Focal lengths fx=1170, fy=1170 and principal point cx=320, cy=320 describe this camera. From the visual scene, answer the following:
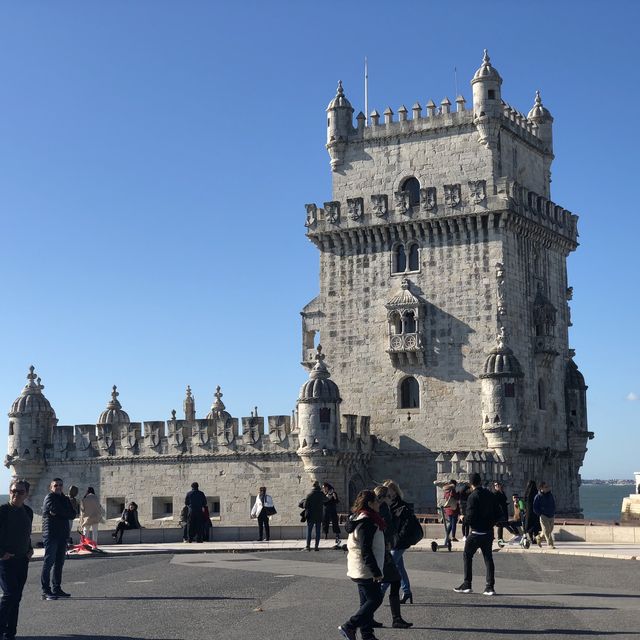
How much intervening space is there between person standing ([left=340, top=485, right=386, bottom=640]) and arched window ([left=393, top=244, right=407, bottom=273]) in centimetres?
3337

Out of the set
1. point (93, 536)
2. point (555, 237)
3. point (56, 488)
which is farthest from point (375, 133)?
point (56, 488)

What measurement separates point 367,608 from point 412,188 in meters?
35.8

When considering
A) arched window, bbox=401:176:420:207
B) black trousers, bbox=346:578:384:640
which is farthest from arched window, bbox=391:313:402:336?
black trousers, bbox=346:578:384:640

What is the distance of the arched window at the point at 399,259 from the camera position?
48.9 m

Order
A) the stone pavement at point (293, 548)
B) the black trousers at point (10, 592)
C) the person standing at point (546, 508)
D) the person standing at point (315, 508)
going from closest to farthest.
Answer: the black trousers at point (10, 592)
the stone pavement at point (293, 548)
the person standing at point (546, 508)
the person standing at point (315, 508)

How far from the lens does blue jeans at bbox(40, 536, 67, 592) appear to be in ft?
68.8

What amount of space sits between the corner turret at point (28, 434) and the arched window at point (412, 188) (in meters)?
18.5

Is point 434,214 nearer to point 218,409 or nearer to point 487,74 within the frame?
point 487,74

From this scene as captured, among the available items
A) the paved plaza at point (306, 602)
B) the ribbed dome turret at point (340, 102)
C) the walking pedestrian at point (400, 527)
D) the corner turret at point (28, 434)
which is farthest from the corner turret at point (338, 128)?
the walking pedestrian at point (400, 527)

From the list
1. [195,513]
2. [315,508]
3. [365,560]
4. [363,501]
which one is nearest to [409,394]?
[195,513]

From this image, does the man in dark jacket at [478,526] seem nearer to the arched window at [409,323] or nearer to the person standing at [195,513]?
the person standing at [195,513]

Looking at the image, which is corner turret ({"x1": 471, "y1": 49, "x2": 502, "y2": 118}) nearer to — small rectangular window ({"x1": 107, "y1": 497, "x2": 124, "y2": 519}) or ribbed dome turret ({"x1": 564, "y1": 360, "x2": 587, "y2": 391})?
ribbed dome turret ({"x1": 564, "y1": 360, "x2": 587, "y2": 391})

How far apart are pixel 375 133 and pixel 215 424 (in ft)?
46.3

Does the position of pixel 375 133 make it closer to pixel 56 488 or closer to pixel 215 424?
pixel 215 424
